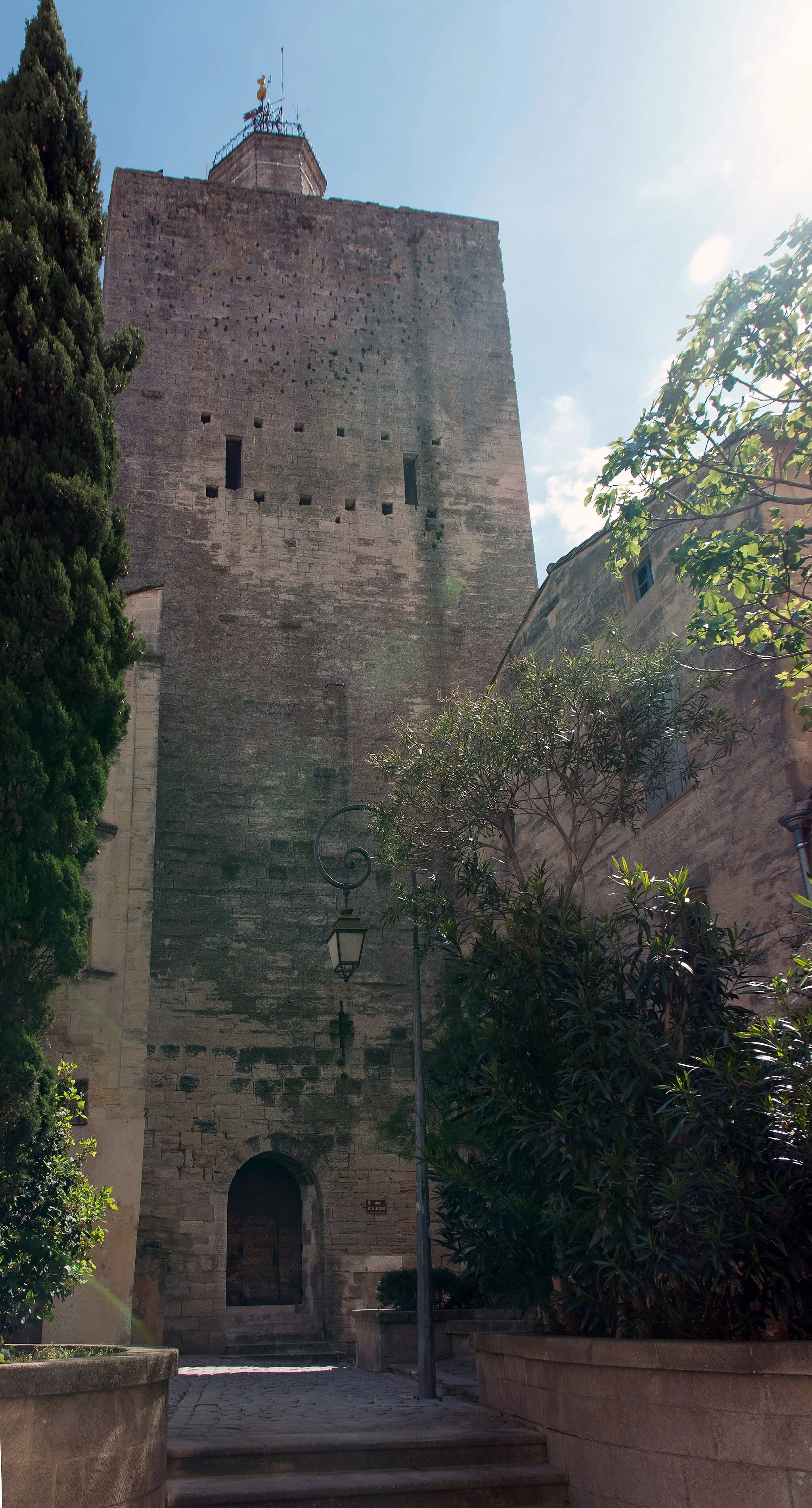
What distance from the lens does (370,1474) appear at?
5.32 meters

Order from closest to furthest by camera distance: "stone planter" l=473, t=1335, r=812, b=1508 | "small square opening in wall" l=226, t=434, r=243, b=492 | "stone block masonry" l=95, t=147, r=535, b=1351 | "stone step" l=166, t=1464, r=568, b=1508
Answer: "stone planter" l=473, t=1335, r=812, b=1508 < "stone step" l=166, t=1464, r=568, b=1508 < "stone block masonry" l=95, t=147, r=535, b=1351 < "small square opening in wall" l=226, t=434, r=243, b=492

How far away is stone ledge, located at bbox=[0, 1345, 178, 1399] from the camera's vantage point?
408cm

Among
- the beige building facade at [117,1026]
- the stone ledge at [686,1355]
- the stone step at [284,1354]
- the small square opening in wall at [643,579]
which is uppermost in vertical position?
the small square opening in wall at [643,579]

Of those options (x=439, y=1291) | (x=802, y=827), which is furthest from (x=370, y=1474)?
(x=439, y=1291)

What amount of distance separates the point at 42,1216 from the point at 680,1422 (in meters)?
3.16

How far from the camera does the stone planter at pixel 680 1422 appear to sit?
4.01 metres

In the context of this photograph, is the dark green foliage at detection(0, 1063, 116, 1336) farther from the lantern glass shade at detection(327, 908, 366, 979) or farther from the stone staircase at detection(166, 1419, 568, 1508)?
the lantern glass shade at detection(327, 908, 366, 979)

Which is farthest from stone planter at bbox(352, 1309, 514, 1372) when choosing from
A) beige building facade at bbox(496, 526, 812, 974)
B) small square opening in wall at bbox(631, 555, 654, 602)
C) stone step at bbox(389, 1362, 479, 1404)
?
small square opening in wall at bbox(631, 555, 654, 602)

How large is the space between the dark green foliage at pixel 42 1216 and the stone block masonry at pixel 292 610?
7752 millimetres

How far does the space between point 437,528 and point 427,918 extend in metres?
10.7

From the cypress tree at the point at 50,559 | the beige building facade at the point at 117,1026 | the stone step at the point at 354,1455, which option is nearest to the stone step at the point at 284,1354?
the beige building facade at the point at 117,1026

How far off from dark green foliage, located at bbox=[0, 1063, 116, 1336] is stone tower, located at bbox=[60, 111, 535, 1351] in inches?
292

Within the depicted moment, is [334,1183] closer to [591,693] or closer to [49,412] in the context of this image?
[591,693]

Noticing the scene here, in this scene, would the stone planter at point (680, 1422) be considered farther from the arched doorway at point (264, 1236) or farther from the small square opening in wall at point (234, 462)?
the small square opening in wall at point (234, 462)
